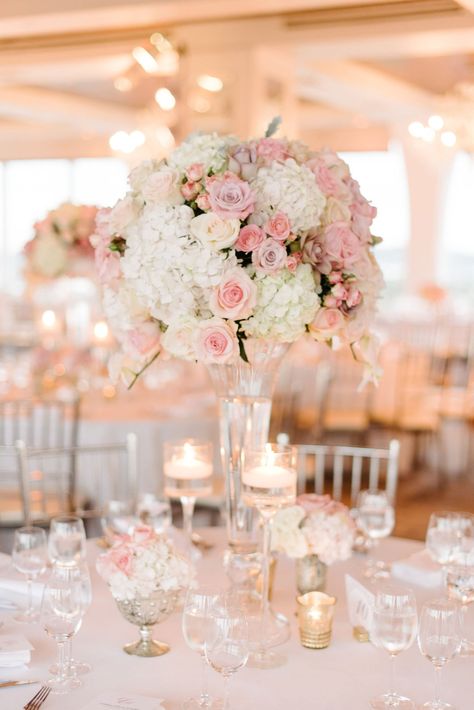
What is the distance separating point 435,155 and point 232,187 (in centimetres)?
1079

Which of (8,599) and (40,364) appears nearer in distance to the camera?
(8,599)

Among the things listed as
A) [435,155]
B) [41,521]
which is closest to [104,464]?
[41,521]

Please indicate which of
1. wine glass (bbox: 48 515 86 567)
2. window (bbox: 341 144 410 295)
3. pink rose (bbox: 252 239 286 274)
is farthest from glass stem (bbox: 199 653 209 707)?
window (bbox: 341 144 410 295)

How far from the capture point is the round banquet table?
1828mm

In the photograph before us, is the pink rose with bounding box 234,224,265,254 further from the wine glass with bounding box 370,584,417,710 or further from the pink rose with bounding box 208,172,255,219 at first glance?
the wine glass with bounding box 370,584,417,710

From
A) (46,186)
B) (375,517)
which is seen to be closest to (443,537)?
(375,517)

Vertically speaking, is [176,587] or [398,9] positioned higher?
[398,9]

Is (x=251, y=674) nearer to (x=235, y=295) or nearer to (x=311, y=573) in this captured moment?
(x=311, y=573)

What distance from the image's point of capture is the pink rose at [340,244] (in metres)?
2.08

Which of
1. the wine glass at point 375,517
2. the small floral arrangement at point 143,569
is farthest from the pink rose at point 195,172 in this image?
the wine glass at point 375,517

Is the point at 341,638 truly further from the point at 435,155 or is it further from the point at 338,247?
the point at 435,155

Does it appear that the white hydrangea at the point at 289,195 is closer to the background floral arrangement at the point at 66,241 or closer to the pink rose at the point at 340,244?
the pink rose at the point at 340,244

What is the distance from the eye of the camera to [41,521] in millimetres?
3266

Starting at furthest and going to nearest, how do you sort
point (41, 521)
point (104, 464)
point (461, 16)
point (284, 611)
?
point (461, 16), point (104, 464), point (41, 521), point (284, 611)
